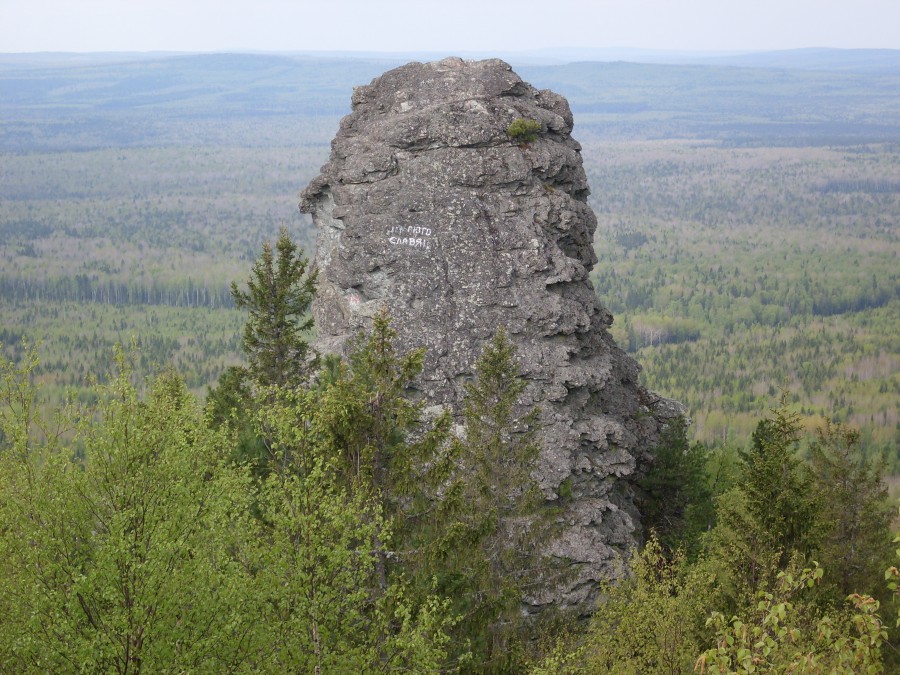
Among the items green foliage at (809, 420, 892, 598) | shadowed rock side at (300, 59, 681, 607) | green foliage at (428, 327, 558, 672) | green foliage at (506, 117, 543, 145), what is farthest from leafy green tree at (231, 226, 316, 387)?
green foliage at (809, 420, 892, 598)

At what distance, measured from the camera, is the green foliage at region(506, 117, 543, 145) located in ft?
116

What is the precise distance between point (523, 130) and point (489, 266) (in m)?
5.56

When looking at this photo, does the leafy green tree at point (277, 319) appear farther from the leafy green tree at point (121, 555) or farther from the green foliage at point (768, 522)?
the leafy green tree at point (121, 555)

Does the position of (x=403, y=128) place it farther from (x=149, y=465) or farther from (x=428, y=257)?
(x=149, y=465)

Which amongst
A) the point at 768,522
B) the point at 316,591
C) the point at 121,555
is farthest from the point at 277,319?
the point at 121,555

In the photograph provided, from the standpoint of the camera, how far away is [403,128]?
116ft

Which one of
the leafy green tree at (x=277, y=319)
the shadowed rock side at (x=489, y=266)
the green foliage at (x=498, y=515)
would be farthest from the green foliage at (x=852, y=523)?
the leafy green tree at (x=277, y=319)

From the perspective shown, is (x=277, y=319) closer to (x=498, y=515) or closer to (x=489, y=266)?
(x=489, y=266)

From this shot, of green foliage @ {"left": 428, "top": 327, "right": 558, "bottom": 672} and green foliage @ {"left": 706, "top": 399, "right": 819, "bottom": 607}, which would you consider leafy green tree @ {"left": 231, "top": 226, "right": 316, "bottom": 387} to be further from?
green foliage @ {"left": 706, "top": 399, "right": 819, "bottom": 607}

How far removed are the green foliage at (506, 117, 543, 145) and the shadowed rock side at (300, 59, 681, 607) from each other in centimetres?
33

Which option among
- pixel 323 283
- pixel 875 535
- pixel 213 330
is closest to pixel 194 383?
pixel 213 330

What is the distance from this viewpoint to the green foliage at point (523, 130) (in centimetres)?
3531

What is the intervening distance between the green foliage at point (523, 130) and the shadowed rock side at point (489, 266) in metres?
0.33

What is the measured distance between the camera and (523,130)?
35500 millimetres
